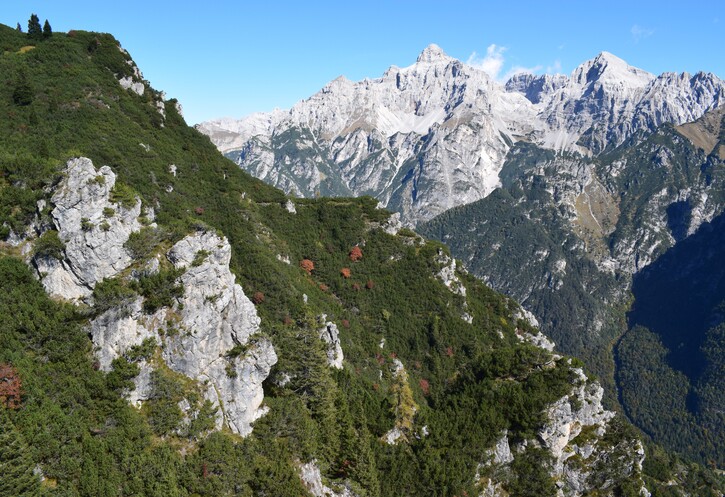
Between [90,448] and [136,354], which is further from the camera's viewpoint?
[136,354]

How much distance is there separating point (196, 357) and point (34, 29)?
11380 centimetres

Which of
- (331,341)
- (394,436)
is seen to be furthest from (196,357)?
(394,436)

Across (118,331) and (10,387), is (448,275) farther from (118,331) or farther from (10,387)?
(10,387)

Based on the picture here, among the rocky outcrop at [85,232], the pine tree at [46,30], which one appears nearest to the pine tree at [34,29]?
the pine tree at [46,30]

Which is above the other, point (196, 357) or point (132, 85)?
point (132, 85)

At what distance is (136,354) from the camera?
48.1m

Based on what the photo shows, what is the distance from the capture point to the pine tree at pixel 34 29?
11856 centimetres

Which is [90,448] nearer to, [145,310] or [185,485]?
[185,485]

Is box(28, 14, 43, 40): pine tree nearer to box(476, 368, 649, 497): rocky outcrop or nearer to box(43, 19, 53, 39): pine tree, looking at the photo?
box(43, 19, 53, 39): pine tree

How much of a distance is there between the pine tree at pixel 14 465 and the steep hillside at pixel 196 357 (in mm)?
138

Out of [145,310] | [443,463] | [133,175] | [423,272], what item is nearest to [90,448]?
[145,310]

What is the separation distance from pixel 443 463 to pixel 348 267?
69.7 m

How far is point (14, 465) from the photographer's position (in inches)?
1326

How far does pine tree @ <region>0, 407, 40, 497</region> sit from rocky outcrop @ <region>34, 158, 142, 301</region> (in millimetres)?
17444
